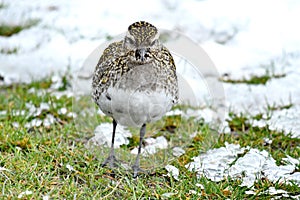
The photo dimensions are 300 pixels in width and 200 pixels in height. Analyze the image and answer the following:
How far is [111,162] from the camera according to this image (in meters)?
4.05

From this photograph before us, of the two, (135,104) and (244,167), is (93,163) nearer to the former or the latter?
(135,104)

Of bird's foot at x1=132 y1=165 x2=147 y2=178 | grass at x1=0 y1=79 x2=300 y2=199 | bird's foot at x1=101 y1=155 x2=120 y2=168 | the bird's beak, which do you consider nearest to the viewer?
the bird's beak

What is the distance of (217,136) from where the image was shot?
15.4 ft

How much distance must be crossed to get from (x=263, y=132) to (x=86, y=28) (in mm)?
3923

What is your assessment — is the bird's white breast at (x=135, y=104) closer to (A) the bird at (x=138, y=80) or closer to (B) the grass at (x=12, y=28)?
(A) the bird at (x=138, y=80)

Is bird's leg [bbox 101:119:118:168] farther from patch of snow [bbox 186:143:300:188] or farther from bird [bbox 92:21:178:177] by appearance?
patch of snow [bbox 186:143:300:188]

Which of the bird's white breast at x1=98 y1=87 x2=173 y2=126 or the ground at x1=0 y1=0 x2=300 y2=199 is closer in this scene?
the bird's white breast at x1=98 y1=87 x2=173 y2=126

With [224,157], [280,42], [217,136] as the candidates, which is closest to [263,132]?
[217,136]

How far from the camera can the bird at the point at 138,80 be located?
342 centimetres

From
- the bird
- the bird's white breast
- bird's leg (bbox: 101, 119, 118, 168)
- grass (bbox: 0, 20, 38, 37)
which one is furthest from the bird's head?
grass (bbox: 0, 20, 38, 37)

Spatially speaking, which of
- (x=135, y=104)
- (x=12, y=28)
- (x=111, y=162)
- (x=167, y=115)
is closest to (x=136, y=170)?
(x=111, y=162)

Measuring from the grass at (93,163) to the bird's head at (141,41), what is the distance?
870 mm

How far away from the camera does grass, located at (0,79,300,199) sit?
361 cm

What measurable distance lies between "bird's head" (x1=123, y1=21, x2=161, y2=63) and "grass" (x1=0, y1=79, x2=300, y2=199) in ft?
2.85
